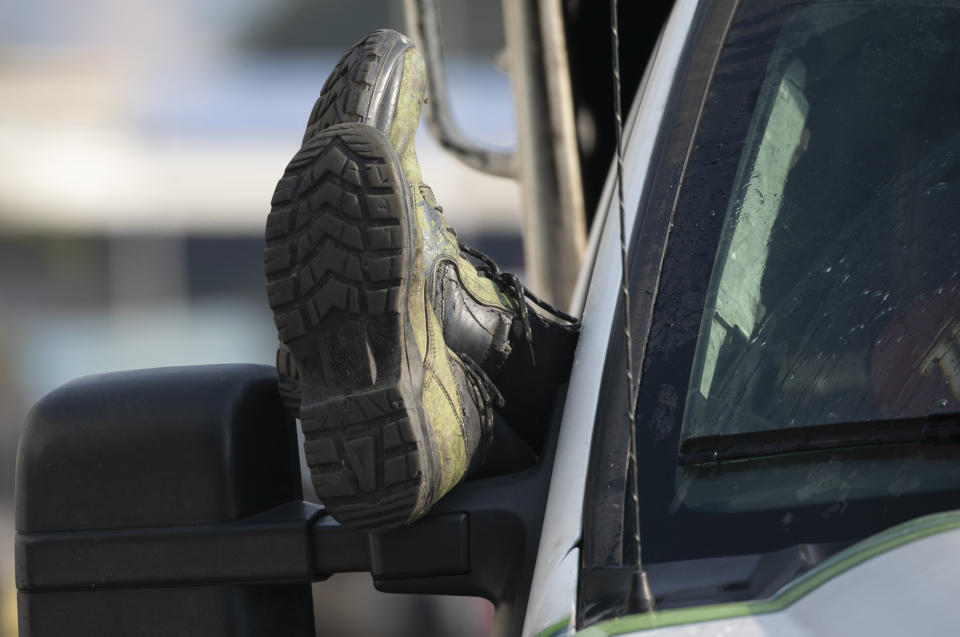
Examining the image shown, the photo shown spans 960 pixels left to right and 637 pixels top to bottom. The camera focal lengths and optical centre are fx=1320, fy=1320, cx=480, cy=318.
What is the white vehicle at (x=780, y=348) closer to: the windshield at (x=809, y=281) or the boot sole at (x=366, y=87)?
the windshield at (x=809, y=281)

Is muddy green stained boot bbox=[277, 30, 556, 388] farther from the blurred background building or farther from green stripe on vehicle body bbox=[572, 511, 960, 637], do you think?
the blurred background building

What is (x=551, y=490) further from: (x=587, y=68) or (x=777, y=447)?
(x=587, y=68)

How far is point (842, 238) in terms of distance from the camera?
1.37m

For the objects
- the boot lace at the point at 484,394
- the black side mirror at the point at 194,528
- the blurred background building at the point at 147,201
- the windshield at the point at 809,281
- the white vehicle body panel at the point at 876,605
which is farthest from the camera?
the blurred background building at the point at 147,201

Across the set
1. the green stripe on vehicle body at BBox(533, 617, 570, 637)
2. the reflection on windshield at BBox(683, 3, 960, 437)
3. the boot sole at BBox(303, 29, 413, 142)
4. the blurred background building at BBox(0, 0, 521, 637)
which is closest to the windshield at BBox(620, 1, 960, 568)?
the reflection on windshield at BBox(683, 3, 960, 437)

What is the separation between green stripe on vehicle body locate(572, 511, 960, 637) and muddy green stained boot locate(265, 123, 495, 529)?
0.31 meters

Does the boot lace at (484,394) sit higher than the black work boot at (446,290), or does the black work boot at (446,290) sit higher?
the black work boot at (446,290)

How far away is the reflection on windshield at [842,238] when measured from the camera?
1277 mm

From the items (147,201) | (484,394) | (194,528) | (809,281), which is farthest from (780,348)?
(147,201)

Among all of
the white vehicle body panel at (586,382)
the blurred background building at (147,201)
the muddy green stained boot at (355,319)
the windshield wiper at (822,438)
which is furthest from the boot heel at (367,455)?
the blurred background building at (147,201)

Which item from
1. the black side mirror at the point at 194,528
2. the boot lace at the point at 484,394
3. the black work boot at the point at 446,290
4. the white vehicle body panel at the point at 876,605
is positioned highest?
the black work boot at the point at 446,290

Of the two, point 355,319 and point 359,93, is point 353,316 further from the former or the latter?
point 359,93

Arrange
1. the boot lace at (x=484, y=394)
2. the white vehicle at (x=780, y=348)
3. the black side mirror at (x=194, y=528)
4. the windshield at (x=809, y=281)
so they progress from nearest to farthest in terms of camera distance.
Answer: the white vehicle at (x=780, y=348)
the windshield at (x=809, y=281)
the black side mirror at (x=194, y=528)
the boot lace at (x=484, y=394)

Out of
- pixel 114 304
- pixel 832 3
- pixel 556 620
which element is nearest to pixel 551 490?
pixel 556 620
